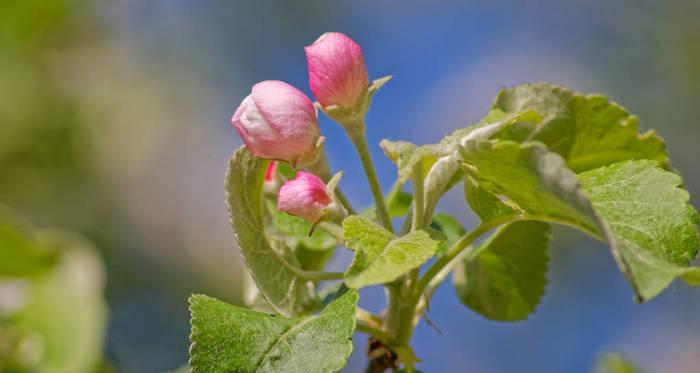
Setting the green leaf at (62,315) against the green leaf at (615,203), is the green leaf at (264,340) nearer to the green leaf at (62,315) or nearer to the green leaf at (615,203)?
the green leaf at (615,203)

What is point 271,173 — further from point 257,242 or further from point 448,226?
point 448,226

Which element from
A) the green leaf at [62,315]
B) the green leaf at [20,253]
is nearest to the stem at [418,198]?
the green leaf at [62,315]

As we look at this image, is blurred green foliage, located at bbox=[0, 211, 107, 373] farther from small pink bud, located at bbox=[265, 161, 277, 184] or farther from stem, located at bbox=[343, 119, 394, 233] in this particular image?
stem, located at bbox=[343, 119, 394, 233]

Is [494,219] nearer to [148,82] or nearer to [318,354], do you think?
[318,354]

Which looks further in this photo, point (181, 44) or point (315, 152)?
point (181, 44)

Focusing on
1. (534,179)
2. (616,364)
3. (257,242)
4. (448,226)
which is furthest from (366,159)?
(616,364)

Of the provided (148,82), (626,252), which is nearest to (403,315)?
(626,252)

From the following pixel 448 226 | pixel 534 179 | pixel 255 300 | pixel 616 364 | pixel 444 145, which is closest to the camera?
pixel 534 179
